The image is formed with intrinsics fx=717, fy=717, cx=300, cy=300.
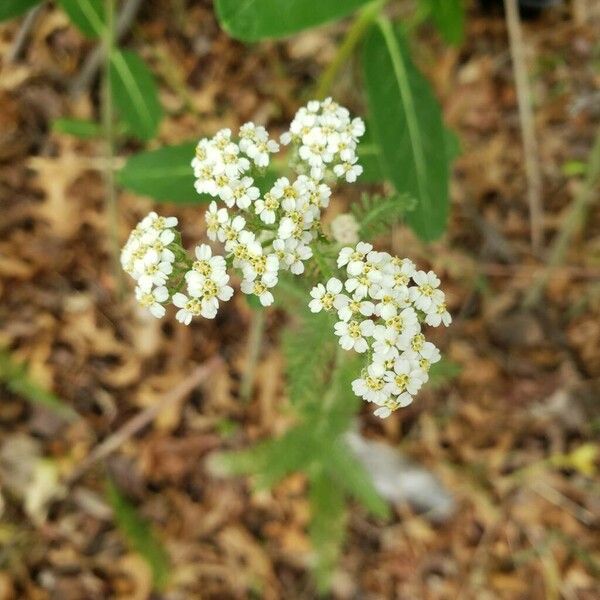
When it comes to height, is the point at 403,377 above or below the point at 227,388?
above

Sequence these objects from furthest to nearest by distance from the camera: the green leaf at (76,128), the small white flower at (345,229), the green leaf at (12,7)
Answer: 1. the green leaf at (76,128)
2. the green leaf at (12,7)
3. the small white flower at (345,229)

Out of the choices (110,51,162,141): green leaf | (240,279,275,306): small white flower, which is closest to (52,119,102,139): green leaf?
(110,51,162,141): green leaf

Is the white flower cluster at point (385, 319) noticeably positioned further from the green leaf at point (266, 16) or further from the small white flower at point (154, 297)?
the green leaf at point (266, 16)

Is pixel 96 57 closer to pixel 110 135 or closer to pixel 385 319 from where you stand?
pixel 110 135

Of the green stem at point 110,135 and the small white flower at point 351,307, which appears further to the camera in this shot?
the green stem at point 110,135

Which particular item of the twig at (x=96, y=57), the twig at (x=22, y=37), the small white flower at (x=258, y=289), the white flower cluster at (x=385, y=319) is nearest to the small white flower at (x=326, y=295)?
the white flower cluster at (x=385, y=319)

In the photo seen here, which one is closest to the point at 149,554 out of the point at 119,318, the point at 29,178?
the point at 119,318

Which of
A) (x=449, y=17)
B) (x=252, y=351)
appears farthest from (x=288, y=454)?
(x=449, y=17)
